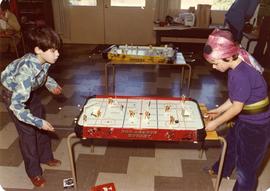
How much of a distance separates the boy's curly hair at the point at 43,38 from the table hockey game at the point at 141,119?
662 millimetres

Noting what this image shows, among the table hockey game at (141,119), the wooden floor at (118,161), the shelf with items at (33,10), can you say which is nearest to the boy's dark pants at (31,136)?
the wooden floor at (118,161)

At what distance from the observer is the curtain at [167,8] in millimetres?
7891

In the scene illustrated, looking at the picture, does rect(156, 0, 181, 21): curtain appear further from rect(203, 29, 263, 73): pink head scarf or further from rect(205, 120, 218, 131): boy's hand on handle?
rect(205, 120, 218, 131): boy's hand on handle

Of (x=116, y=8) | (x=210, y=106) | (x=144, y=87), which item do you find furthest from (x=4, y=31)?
(x=210, y=106)

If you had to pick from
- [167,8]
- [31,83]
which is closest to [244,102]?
[31,83]

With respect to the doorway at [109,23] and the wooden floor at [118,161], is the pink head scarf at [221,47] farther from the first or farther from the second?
the doorway at [109,23]

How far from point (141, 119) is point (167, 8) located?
6144 mm

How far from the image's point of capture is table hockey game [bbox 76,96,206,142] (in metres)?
2.30

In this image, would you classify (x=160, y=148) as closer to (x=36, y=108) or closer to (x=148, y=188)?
(x=148, y=188)

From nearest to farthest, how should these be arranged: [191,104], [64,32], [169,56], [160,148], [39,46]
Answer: [39,46] → [191,104] → [160,148] → [169,56] → [64,32]

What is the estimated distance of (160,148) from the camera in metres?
3.58

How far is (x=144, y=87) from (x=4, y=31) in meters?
3.70

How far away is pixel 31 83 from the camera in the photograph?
91.9 inches

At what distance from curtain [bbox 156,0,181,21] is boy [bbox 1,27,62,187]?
5798 millimetres
